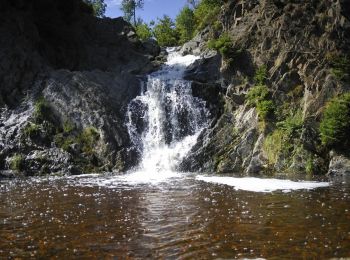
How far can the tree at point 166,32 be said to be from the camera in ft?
245

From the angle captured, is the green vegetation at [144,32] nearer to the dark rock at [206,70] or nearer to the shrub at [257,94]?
the dark rock at [206,70]

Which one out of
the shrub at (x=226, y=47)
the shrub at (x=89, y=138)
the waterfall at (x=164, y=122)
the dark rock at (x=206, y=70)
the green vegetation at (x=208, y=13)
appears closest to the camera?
the waterfall at (x=164, y=122)

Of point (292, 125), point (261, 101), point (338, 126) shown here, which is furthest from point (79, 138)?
point (338, 126)

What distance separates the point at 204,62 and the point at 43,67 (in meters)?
14.3

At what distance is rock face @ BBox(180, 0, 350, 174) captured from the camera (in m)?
26.7

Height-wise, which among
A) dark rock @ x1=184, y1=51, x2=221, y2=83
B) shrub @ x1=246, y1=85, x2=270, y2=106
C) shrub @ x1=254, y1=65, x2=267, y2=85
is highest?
dark rock @ x1=184, y1=51, x2=221, y2=83

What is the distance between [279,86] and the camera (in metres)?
30.7

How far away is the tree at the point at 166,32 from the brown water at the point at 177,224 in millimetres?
58529

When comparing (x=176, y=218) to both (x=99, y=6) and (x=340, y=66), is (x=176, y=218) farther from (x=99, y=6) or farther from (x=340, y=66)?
(x=99, y=6)

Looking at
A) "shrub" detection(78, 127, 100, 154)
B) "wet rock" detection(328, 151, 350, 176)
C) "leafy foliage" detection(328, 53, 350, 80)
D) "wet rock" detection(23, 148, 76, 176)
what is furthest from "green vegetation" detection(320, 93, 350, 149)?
"wet rock" detection(23, 148, 76, 176)

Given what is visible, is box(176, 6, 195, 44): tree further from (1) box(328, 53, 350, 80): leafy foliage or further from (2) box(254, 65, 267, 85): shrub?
(1) box(328, 53, 350, 80): leafy foliage

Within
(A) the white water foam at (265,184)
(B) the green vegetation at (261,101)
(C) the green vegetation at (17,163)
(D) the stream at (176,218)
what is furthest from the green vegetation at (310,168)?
(C) the green vegetation at (17,163)

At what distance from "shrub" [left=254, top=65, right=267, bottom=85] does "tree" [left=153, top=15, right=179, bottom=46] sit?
143 ft

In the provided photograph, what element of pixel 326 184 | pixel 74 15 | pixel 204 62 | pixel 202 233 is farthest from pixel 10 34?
pixel 202 233
